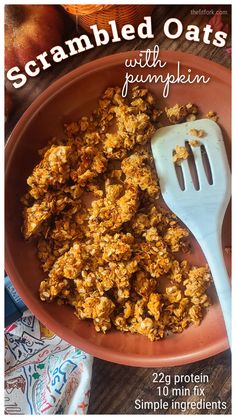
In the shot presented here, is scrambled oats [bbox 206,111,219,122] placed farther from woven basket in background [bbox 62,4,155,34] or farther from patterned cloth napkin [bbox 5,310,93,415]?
patterned cloth napkin [bbox 5,310,93,415]

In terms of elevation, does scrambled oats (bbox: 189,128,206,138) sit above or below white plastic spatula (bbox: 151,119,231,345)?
above

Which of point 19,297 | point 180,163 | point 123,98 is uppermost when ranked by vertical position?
point 123,98

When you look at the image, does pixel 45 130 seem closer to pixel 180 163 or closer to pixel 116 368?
pixel 180 163

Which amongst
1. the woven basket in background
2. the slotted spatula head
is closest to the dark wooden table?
the woven basket in background

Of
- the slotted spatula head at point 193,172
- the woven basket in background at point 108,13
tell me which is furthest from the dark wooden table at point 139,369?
the slotted spatula head at point 193,172

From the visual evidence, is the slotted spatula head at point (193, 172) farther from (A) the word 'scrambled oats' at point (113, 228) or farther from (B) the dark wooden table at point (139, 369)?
(B) the dark wooden table at point (139, 369)

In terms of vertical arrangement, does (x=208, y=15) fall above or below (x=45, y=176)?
above
